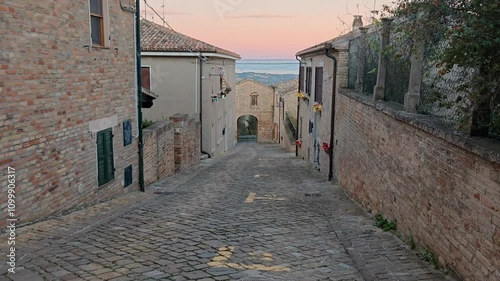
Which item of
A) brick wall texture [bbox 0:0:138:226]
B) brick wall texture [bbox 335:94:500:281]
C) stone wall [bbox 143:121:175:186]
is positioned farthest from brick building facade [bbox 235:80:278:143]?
brick wall texture [bbox 335:94:500:281]

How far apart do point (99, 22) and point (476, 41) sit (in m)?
7.48

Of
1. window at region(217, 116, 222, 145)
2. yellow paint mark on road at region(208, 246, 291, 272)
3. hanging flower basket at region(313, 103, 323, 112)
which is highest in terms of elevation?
hanging flower basket at region(313, 103, 323, 112)

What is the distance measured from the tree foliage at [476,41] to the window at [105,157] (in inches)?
261

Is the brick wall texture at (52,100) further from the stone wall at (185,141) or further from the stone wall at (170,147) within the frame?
the stone wall at (185,141)

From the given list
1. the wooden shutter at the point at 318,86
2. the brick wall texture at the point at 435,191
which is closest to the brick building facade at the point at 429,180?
the brick wall texture at the point at 435,191

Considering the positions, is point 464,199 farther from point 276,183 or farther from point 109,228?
Answer: point 276,183

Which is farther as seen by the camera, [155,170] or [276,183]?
[276,183]

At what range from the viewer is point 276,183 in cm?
1425

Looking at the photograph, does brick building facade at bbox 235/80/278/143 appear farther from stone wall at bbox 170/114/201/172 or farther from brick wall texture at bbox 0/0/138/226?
brick wall texture at bbox 0/0/138/226

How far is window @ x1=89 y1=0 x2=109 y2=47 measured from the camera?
29.4ft

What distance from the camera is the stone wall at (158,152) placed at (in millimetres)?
12499

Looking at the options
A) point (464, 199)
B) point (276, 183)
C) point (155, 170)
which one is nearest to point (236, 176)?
point (276, 183)

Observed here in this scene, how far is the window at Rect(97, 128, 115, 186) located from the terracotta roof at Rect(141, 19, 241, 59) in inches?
424

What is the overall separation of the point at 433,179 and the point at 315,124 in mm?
13023
